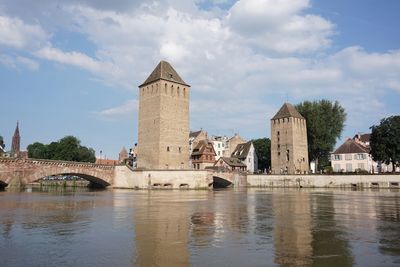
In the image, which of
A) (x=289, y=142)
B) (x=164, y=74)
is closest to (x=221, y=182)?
(x=289, y=142)

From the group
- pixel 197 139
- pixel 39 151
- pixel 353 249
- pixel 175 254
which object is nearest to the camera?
pixel 175 254

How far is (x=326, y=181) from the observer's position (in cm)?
5838

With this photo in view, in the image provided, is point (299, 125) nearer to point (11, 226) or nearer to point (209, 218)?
point (209, 218)

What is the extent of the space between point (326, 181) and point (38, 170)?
41208 millimetres

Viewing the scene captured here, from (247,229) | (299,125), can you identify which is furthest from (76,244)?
(299,125)

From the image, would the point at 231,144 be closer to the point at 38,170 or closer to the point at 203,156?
the point at 203,156

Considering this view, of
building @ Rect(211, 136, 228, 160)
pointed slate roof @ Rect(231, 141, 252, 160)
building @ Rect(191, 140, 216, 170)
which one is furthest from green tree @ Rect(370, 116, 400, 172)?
building @ Rect(211, 136, 228, 160)

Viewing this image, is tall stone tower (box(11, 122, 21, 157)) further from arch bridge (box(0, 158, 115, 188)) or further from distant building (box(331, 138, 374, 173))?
distant building (box(331, 138, 374, 173))

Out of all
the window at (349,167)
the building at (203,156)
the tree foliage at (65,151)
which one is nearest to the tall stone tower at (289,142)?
the window at (349,167)

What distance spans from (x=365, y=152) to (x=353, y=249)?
68.9 m

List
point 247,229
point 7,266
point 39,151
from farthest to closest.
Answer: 1. point 39,151
2. point 247,229
3. point 7,266

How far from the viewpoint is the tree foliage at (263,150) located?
88500 mm

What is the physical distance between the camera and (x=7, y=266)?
7453mm

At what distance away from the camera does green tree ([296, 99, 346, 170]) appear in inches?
2643
